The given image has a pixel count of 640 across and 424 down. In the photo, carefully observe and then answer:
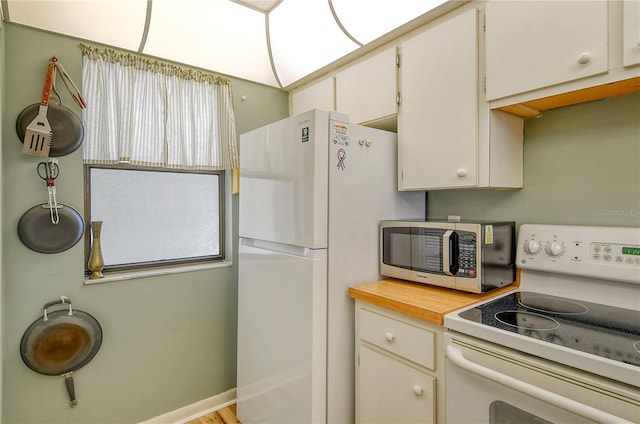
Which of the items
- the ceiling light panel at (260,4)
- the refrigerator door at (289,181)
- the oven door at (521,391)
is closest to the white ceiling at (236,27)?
the ceiling light panel at (260,4)

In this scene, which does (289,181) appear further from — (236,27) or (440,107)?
(236,27)

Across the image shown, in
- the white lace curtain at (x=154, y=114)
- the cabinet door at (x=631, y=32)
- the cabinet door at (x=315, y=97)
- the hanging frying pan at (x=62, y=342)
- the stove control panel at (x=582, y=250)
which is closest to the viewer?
the cabinet door at (x=631, y=32)

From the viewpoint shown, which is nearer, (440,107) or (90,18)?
(440,107)

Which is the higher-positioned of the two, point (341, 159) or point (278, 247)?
point (341, 159)

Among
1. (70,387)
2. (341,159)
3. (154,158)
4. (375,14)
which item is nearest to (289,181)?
(341,159)

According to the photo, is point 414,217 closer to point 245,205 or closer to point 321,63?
point 245,205

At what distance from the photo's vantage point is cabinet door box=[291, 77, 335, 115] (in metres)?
2.13

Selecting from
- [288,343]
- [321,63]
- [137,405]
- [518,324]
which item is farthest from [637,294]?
[137,405]

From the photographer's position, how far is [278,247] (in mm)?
1688

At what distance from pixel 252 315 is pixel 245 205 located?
0.63 metres

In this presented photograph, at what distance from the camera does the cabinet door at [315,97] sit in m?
2.13

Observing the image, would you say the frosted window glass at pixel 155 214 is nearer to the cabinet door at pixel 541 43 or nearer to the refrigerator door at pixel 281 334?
the refrigerator door at pixel 281 334

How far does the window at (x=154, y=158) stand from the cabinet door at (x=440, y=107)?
1143mm

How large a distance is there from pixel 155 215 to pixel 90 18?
109cm
